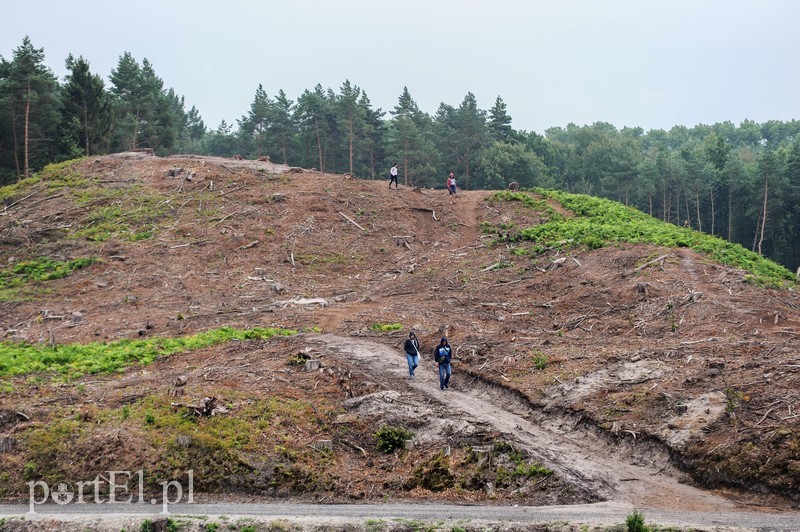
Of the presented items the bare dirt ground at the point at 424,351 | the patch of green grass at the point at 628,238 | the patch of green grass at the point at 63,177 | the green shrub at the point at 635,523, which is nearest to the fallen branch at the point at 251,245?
the bare dirt ground at the point at 424,351

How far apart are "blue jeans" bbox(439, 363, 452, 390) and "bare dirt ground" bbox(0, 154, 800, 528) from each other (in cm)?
29

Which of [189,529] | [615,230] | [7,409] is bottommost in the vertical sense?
[189,529]

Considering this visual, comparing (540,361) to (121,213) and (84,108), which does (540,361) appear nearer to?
(121,213)

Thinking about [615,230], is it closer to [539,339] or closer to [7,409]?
[539,339]

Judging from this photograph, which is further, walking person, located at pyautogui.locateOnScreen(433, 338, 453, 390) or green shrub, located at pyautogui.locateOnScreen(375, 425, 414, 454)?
walking person, located at pyautogui.locateOnScreen(433, 338, 453, 390)

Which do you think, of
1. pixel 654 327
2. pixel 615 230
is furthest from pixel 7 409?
pixel 615 230

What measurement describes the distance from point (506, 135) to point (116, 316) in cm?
5554

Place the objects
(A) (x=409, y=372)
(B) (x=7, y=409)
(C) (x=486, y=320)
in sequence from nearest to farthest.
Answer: (B) (x=7, y=409) < (A) (x=409, y=372) < (C) (x=486, y=320)

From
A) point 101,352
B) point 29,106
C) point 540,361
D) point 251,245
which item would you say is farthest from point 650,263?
point 29,106

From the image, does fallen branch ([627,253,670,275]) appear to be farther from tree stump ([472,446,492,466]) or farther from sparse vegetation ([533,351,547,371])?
tree stump ([472,446,492,466])

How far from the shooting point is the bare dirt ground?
56.4 ft

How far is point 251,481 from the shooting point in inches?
704

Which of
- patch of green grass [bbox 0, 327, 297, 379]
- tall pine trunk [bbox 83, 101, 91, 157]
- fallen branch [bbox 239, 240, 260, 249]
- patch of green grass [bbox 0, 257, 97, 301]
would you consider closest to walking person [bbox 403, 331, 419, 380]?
patch of green grass [bbox 0, 327, 297, 379]

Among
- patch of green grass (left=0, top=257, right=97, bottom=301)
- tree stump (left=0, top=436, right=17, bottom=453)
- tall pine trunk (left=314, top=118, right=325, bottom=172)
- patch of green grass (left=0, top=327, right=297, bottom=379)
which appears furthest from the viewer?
tall pine trunk (left=314, top=118, right=325, bottom=172)
